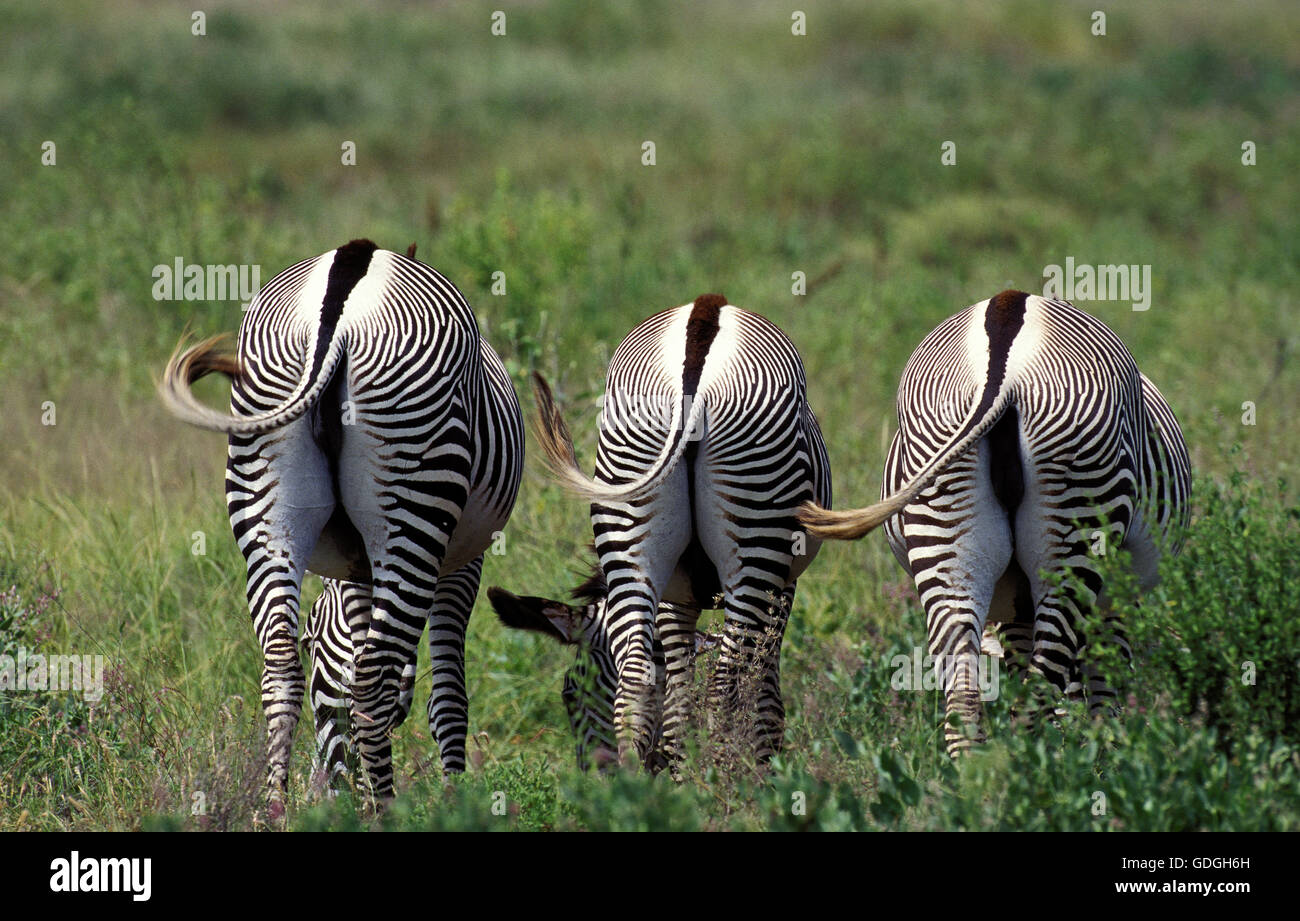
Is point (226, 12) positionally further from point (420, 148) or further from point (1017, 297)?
point (1017, 297)

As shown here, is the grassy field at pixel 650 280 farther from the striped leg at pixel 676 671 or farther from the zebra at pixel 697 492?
the zebra at pixel 697 492

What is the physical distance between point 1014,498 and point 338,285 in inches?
98.8

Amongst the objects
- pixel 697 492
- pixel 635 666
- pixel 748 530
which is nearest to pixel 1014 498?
pixel 748 530

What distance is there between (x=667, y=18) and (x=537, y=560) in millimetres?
27249

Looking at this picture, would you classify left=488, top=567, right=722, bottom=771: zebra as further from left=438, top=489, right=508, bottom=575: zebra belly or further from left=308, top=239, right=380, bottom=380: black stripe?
left=308, top=239, right=380, bottom=380: black stripe

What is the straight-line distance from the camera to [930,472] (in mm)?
4699

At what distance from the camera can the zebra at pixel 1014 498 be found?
4.79 m

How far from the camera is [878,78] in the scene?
2712cm

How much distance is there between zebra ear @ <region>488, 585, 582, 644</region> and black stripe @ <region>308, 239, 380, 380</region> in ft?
5.04

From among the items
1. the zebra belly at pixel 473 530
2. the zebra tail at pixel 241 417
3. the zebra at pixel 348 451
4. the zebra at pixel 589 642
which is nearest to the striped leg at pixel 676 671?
the zebra at pixel 589 642

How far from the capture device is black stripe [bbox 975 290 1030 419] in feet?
15.9

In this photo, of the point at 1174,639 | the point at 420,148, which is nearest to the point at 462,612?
the point at 1174,639

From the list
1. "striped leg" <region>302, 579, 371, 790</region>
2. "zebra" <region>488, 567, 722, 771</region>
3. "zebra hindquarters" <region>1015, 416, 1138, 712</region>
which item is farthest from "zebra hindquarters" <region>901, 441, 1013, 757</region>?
"striped leg" <region>302, 579, 371, 790</region>

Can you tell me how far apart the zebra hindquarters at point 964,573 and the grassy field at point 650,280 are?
0.94 ft
